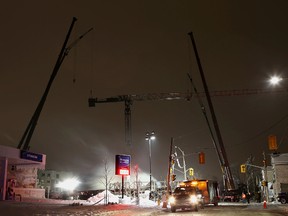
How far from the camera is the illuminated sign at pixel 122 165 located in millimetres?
43344

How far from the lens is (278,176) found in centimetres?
7050

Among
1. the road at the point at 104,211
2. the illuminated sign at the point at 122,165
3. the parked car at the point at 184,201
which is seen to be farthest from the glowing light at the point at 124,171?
the parked car at the point at 184,201

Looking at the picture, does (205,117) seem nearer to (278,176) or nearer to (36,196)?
(278,176)

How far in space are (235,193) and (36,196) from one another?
3129cm

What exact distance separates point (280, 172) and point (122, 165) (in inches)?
1522

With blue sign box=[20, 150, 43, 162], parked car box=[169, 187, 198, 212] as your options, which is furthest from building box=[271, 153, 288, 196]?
parked car box=[169, 187, 198, 212]

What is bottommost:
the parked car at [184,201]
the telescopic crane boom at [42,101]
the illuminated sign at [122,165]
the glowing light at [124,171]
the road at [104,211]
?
the road at [104,211]

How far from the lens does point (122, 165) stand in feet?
144

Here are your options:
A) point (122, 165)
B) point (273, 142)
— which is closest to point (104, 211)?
point (122, 165)

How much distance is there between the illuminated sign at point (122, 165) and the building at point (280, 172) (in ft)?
121

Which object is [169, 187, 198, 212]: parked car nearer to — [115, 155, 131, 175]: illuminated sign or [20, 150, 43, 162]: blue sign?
[115, 155, 131, 175]: illuminated sign

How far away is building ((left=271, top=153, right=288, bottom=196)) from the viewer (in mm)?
69438

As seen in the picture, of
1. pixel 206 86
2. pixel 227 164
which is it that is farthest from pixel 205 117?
pixel 227 164

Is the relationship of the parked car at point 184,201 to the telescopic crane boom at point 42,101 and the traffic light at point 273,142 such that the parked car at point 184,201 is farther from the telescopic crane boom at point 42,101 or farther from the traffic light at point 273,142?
the telescopic crane boom at point 42,101
